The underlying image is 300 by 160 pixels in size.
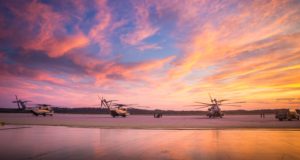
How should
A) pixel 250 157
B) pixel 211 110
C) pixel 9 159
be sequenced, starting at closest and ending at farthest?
1. pixel 9 159
2. pixel 250 157
3. pixel 211 110

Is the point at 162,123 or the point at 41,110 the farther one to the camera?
the point at 41,110

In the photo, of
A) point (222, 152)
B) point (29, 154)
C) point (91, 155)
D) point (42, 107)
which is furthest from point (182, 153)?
point (42, 107)

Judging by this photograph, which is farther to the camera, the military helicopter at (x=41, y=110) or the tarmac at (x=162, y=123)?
the military helicopter at (x=41, y=110)

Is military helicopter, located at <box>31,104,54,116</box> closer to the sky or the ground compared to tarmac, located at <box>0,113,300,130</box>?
closer to the sky

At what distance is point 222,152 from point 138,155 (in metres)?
3.95

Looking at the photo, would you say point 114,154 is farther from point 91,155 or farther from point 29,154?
point 29,154

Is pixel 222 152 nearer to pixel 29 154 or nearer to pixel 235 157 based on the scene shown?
pixel 235 157

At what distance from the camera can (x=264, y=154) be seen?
13.0 metres

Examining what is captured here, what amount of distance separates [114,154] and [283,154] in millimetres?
7390

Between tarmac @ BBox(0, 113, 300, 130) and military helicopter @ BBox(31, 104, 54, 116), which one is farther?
military helicopter @ BBox(31, 104, 54, 116)

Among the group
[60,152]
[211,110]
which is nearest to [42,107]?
[211,110]

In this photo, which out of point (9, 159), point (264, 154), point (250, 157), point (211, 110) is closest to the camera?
point (9, 159)

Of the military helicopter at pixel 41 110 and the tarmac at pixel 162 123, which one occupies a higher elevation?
the military helicopter at pixel 41 110

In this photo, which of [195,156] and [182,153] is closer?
[195,156]
